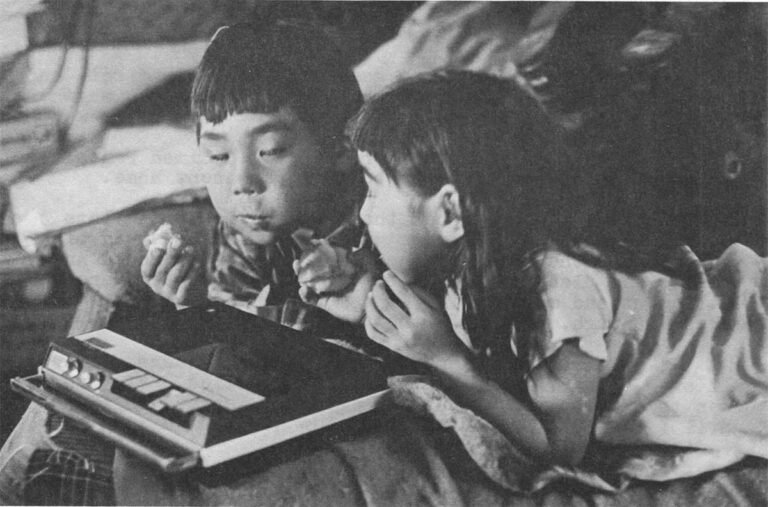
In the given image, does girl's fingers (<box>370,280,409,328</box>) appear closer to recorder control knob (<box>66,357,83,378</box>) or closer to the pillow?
the pillow

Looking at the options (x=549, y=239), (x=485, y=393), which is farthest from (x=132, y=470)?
(x=549, y=239)

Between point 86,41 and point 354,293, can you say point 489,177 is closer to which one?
point 354,293

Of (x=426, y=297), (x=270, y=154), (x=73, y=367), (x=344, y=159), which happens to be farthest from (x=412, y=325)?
(x=73, y=367)

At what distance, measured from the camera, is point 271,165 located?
203cm

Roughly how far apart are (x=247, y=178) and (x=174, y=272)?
0.30m

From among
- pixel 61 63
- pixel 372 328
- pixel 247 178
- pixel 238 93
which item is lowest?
pixel 372 328

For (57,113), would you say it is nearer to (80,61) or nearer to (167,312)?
(80,61)

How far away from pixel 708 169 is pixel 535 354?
60cm

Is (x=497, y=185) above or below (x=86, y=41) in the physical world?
below

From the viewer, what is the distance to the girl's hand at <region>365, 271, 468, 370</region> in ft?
6.23

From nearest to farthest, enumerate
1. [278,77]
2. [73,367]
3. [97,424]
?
[97,424] < [73,367] < [278,77]

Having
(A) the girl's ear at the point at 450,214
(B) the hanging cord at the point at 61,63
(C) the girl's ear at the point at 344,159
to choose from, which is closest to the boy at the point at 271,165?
(C) the girl's ear at the point at 344,159

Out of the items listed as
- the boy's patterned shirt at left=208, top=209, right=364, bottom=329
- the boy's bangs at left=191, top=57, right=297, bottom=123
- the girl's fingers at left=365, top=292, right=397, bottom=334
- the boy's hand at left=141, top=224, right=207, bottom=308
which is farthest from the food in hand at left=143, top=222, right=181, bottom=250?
the girl's fingers at left=365, top=292, right=397, bottom=334

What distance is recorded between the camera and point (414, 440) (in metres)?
1.89
